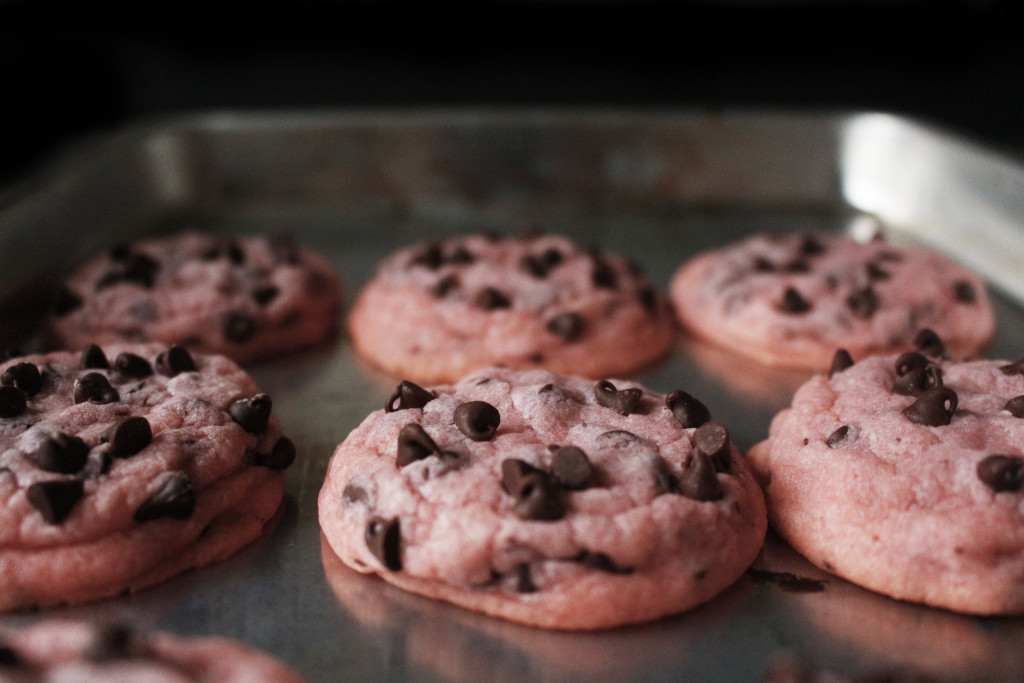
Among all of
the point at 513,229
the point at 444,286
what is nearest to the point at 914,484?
the point at 444,286

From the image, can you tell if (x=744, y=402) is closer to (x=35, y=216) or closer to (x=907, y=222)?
(x=907, y=222)

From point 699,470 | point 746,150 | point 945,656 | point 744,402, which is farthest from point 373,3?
point 945,656

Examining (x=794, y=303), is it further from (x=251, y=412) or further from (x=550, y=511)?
(x=251, y=412)

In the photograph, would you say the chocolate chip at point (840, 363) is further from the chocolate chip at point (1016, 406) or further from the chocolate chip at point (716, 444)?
the chocolate chip at point (716, 444)

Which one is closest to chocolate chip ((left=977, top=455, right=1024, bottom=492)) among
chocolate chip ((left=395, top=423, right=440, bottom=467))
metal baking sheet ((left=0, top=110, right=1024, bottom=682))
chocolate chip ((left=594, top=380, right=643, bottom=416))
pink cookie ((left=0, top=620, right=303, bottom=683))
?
metal baking sheet ((left=0, top=110, right=1024, bottom=682))

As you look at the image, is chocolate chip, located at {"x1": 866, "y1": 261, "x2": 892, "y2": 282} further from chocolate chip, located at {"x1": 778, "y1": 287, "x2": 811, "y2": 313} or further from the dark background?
the dark background
